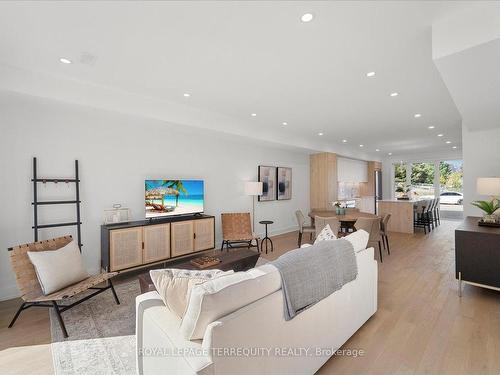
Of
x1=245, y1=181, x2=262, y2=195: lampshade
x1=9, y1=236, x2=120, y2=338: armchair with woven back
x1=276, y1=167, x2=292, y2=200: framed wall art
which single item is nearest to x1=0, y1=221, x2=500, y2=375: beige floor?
x1=9, y1=236, x2=120, y2=338: armchair with woven back

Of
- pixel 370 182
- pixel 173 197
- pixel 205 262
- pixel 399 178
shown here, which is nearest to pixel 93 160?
pixel 173 197

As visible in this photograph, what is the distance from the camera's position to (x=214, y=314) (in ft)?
4.12

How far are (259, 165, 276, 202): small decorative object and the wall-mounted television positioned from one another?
1.91m

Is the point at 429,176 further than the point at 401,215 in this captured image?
Yes

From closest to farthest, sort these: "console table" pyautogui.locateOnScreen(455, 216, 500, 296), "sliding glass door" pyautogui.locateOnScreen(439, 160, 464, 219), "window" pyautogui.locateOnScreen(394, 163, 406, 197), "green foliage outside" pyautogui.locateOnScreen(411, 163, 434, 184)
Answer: "console table" pyautogui.locateOnScreen(455, 216, 500, 296) → "sliding glass door" pyautogui.locateOnScreen(439, 160, 464, 219) → "green foliage outside" pyautogui.locateOnScreen(411, 163, 434, 184) → "window" pyautogui.locateOnScreen(394, 163, 406, 197)

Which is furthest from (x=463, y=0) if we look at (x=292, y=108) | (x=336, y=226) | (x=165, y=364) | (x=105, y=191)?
(x=105, y=191)

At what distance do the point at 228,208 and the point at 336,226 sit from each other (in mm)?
2385

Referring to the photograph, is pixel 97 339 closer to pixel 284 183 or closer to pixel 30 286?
pixel 30 286

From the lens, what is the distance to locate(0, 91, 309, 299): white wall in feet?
10.3

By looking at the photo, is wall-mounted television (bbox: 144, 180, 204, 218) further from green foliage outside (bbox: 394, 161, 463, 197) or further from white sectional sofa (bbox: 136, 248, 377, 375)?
green foliage outside (bbox: 394, 161, 463, 197)

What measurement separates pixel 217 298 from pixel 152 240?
2994 millimetres

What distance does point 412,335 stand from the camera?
7.42ft

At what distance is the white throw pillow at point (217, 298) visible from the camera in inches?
48.7

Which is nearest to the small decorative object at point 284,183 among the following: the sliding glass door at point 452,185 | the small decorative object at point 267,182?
the small decorative object at point 267,182
